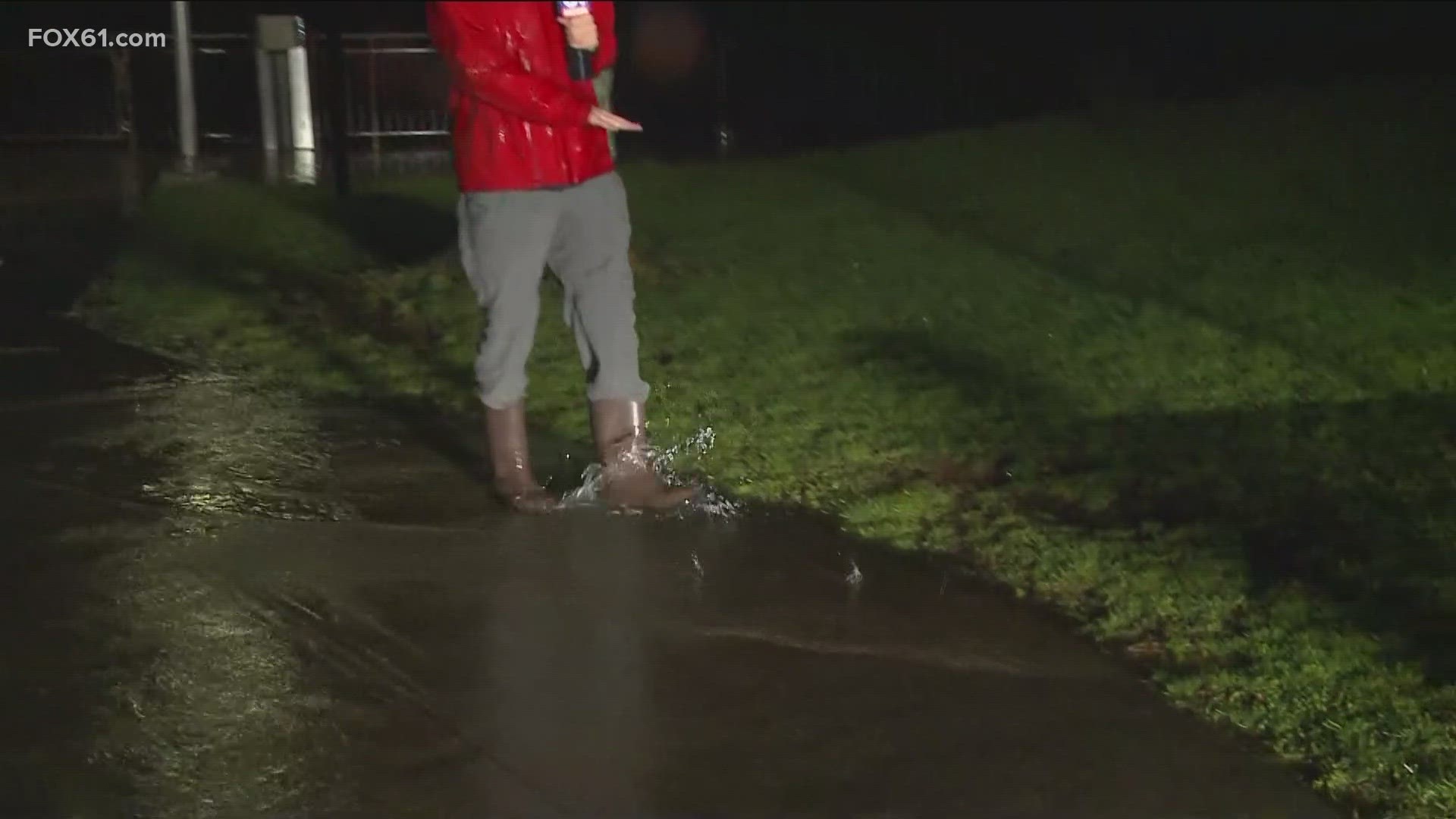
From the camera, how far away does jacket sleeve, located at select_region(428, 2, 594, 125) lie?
548 centimetres

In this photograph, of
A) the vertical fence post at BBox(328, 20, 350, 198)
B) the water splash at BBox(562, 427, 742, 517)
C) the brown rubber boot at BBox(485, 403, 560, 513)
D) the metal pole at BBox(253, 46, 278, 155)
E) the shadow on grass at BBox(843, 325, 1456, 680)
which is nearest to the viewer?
the shadow on grass at BBox(843, 325, 1456, 680)

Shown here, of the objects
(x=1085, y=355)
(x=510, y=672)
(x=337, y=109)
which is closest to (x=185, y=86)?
(x=337, y=109)

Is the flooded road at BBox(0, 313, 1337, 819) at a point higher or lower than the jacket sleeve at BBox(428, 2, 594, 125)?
lower

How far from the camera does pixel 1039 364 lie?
780cm

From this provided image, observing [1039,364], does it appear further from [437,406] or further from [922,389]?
[437,406]

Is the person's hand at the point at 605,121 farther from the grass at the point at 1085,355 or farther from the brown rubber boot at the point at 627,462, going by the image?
the grass at the point at 1085,355

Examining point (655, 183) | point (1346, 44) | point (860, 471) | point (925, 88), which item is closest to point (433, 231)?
point (655, 183)

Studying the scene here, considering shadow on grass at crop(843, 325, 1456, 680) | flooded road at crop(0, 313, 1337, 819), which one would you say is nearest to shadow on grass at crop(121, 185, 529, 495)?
flooded road at crop(0, 313, 1337, 819)

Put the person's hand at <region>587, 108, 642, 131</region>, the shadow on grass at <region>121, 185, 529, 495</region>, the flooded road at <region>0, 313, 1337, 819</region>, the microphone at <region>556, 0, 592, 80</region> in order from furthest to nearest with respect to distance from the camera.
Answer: the shadow on grass at <region>121, 185, 529, 495</region> → the person's hand at <region>587, 108, 642, 131</region> → the microphone at <region>556, 0, 592, 80</region> → the flooded road at <region>0, 313, 1337, 819</region>

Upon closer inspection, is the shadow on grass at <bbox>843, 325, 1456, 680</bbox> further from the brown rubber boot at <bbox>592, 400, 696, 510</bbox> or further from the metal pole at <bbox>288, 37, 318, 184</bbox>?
the metal pole at <bbox>288, 37, 318, 184</bbox>

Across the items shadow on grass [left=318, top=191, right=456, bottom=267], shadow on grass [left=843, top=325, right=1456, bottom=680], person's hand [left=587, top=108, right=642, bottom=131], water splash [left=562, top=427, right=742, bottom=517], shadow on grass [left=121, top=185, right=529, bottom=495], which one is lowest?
shadow on grass [left=318, top=191, right=456, bottom=267]

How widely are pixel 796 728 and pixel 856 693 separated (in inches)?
10.8

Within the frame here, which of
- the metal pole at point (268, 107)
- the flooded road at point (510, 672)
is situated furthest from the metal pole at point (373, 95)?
the flooded road at point (510, 672)

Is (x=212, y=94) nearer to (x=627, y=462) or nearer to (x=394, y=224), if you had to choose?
(x=394, y=224)
